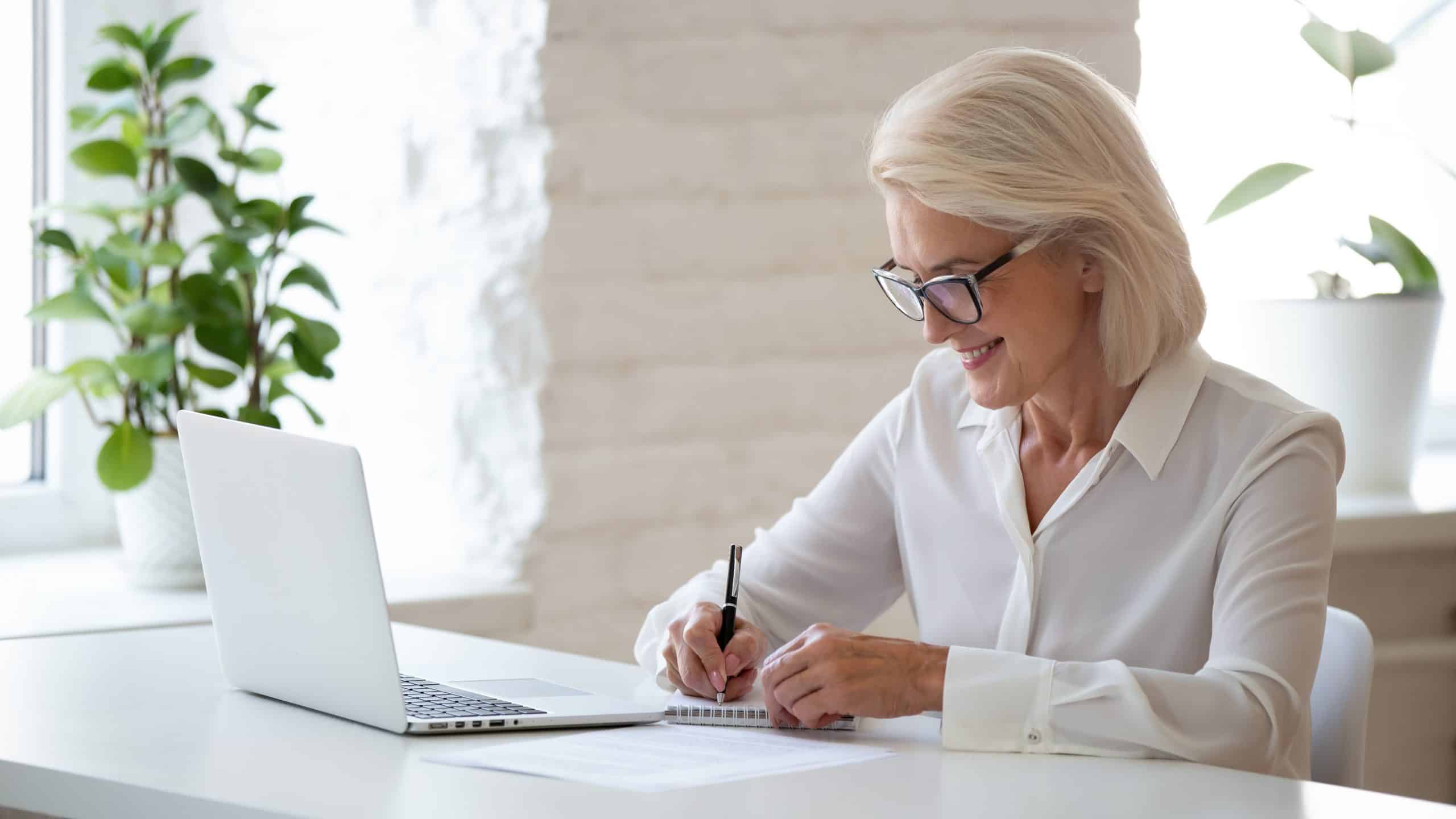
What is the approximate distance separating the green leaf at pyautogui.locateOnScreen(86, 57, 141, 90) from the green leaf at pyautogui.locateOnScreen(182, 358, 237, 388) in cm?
39

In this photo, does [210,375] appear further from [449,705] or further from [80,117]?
[449,705]

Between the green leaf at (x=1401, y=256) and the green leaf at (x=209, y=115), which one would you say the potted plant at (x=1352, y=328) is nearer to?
the green leaf at (x=1401, y=256)

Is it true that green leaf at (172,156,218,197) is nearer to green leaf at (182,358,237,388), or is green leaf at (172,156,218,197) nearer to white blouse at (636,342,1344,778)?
green leaf at (182,358,237,388)

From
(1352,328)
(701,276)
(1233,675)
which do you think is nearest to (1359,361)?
(1352,328)

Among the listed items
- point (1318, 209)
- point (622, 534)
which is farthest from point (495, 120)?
point (1318, 209)

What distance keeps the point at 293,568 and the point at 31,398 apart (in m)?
1.00

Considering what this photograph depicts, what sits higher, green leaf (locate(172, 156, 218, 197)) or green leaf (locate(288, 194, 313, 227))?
green leaf (locate(172, 156, 218, 197))

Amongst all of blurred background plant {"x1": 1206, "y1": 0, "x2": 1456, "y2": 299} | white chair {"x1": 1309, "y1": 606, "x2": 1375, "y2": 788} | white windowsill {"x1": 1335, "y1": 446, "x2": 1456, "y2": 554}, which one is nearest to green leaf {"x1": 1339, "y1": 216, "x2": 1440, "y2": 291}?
blurred background plant {"x1": 1206, "y1": 0, "x2": 1456, "y2": 299}

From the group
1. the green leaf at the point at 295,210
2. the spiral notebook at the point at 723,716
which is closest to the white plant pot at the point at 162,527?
the green leaf at the point at 295,210

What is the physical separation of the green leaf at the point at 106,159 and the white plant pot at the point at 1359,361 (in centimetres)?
172

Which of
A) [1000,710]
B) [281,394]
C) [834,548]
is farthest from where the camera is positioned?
[281,394]

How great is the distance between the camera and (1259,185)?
2.71m

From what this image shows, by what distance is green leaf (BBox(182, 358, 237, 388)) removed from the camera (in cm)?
226

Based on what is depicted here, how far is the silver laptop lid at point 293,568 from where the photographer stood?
51.8 inches
